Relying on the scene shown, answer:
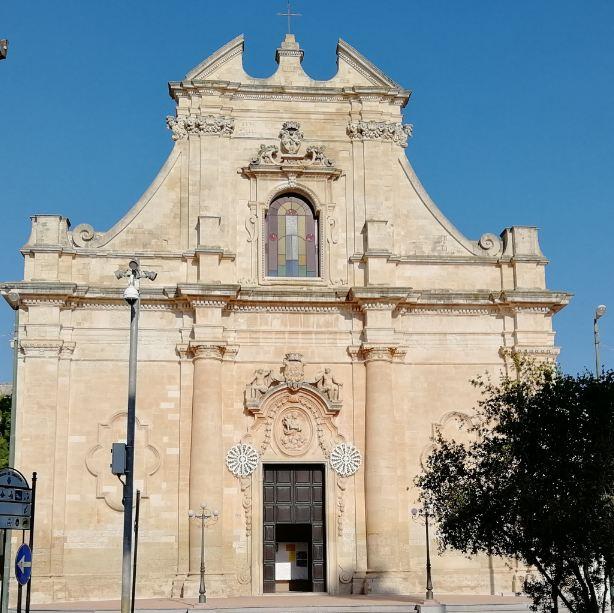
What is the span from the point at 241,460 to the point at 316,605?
17.2ft

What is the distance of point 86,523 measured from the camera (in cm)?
2792

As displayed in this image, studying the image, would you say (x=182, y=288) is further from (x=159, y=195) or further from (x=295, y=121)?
(x=295, y=121)

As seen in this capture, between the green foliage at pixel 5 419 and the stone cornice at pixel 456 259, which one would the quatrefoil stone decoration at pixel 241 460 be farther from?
the green foliage at pixel 5 419

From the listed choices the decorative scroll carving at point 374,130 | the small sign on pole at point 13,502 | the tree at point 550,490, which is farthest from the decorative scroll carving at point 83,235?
the small sign on pole at point 13,502

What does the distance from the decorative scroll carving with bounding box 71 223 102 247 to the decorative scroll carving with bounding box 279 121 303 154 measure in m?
6.12

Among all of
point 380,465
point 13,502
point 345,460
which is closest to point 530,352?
point 380,465

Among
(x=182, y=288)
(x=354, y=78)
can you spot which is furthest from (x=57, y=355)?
(x=354, y=78)

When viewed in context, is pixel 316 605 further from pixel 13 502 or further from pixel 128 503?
pixel 13 502

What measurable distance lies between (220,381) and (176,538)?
4412mm

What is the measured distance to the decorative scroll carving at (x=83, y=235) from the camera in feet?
98.2

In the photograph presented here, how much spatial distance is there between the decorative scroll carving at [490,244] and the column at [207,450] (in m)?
8.52

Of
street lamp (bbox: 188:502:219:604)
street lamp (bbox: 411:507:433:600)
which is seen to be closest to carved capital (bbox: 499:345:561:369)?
street lamp (bbox: 411:507:433:600)

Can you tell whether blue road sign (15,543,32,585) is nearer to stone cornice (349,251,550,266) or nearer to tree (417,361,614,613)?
tree (417,361,614,613)

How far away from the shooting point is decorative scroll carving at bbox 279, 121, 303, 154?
3092cm
